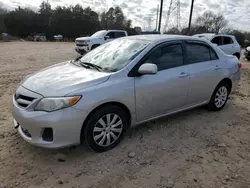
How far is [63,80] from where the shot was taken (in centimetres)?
299

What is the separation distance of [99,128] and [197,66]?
2.14 meters

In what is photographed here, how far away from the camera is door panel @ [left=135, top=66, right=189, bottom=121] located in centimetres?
329

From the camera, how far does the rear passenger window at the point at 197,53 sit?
3.97 meters

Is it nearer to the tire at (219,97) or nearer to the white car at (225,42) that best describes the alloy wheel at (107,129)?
the tire at (219,97)

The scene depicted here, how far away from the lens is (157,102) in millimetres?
3498

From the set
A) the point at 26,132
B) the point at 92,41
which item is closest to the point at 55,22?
the point at 92,41

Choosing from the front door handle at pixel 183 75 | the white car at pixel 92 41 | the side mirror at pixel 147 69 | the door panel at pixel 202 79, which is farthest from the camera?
the white car at pixel 92 41

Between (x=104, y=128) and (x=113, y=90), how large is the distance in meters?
0.53

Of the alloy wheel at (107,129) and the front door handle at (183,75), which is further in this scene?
the front door handle at (183,75)

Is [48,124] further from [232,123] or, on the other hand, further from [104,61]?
[232,123]

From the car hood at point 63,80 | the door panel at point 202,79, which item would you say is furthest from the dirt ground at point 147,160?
the car hood at point 63,80

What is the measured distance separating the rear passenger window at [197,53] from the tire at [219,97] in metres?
0.69

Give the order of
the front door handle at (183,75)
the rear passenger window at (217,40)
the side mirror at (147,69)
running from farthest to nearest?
the rear passenger window at (217,40) → the front door handle at (183,75) → the side mirror at (147,69)

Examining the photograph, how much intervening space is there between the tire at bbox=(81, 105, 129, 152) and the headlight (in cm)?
36
